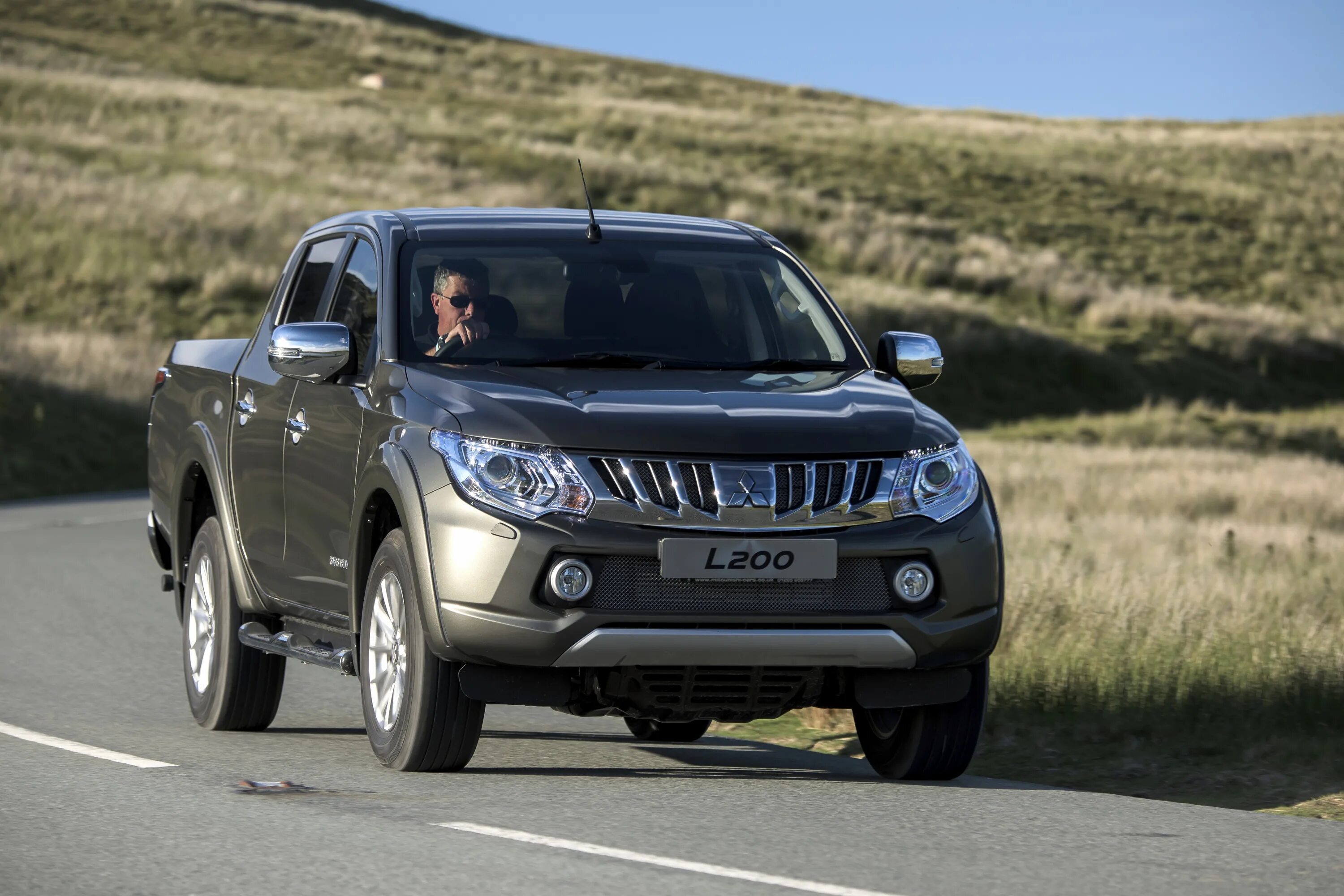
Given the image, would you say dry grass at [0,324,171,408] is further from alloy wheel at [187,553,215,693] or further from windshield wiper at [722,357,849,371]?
windshield wiper at [722,357,849,371]

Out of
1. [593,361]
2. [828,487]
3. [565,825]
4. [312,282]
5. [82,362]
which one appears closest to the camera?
[565,825]

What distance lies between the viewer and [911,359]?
8.69m

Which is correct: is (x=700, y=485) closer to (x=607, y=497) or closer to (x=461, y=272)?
(x=607, y=497)

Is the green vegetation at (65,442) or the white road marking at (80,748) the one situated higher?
the white road marking at (80,748)

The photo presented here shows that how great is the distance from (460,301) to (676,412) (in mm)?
1352

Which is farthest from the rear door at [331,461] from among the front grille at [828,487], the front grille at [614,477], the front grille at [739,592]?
the front grille at [828,487]

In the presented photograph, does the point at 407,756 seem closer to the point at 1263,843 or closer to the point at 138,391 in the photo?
the point at 1263,843

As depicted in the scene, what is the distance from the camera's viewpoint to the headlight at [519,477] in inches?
287

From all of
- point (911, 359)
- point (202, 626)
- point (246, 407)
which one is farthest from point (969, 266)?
point (911, 359)

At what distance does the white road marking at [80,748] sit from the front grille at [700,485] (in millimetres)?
2389

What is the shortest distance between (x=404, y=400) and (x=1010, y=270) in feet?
156

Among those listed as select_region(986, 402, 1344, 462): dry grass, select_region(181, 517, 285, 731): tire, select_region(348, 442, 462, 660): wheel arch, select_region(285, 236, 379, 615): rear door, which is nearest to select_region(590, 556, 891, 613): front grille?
select_region(348, 442, 462, 660): wheel arch

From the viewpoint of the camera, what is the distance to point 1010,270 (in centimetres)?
5441

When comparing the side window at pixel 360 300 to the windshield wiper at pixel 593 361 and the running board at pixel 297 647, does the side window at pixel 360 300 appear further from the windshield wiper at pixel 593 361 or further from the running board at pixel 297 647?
the running board at pixel 297 647
